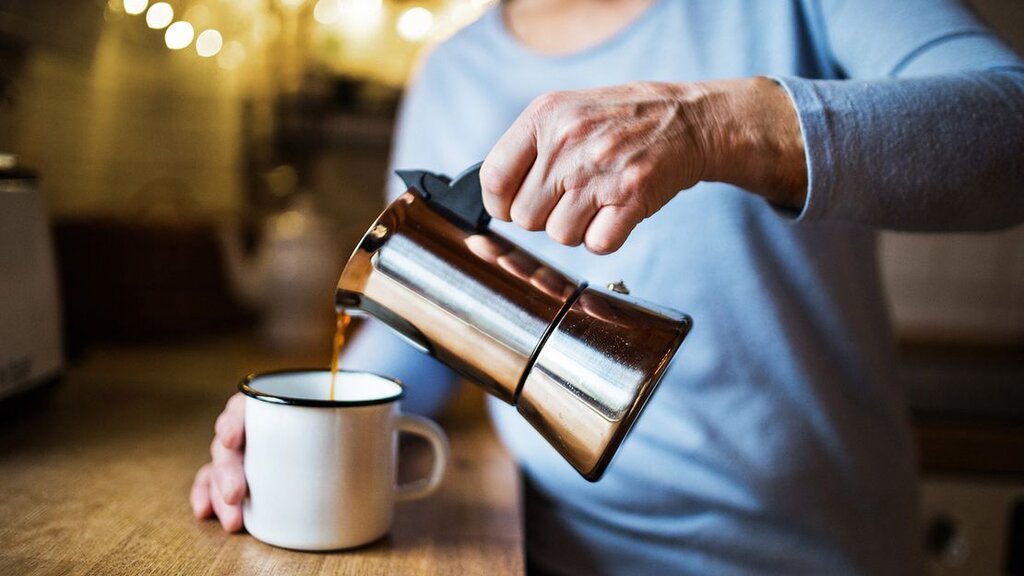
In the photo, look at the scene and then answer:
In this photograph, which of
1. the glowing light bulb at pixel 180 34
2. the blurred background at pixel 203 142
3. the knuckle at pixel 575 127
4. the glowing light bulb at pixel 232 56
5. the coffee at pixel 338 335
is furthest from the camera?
the glowing light bulb at pixel 232 56

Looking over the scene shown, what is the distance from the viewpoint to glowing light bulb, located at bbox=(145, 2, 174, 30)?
59.1 inches

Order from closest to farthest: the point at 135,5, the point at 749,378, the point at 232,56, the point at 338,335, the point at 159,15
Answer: the point at 338,335
the point at 749,378
the point at 135,5
the point at 159,15
the point at 232,56

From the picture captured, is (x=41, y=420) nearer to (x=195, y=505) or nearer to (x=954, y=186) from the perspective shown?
(x=195, y=505)

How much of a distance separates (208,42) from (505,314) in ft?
5.07

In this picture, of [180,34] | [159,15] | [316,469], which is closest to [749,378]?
[316,469]

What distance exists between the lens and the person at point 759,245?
55 centimetres

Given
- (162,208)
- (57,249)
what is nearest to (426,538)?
(57,249)

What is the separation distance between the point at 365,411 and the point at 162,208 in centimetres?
148

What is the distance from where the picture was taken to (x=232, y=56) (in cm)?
220

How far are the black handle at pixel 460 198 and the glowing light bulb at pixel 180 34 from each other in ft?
4.37

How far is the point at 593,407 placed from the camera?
0.51 meters

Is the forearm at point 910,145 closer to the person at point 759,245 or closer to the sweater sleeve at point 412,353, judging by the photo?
the person at point 759,245

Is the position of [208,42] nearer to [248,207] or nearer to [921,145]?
[248,207]

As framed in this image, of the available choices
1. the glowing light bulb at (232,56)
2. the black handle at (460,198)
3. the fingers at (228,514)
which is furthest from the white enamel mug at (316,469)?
the glowing light bulb at (232,56)
